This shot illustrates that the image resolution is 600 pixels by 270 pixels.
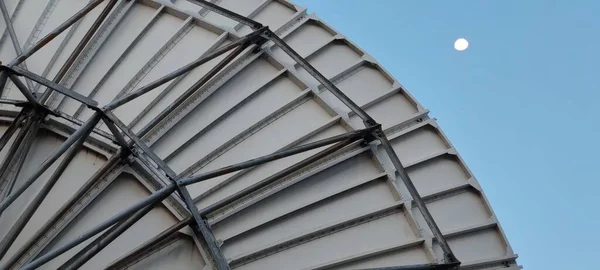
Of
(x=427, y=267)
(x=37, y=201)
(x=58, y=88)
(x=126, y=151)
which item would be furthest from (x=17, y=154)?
(x=427, y=267)

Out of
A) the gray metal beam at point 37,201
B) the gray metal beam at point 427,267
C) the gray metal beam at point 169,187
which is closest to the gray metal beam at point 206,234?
the gray metal beam at point 169,187

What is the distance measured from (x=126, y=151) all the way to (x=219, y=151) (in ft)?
7.17

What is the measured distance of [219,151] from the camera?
41.6ft

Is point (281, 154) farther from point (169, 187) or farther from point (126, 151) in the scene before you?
point (126, 151)

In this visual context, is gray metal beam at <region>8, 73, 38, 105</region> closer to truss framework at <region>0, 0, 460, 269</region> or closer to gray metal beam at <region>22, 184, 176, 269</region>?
truss framework at <region>0, 0, 460, 269</region>

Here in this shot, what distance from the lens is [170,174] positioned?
34.4ft

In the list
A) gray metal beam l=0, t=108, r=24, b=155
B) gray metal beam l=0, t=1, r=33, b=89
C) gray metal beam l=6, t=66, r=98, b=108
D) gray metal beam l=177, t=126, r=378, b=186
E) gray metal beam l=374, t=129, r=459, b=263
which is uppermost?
gray metal beam l=0, t=1, r=33, b=89

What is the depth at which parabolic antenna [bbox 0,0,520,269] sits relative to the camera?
37.7 ft

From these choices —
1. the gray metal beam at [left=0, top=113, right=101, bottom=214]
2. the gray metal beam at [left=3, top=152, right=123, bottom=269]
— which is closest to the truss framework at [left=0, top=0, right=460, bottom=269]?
the gray metal beam at [left=0, top=113, right=101, bottom=214]

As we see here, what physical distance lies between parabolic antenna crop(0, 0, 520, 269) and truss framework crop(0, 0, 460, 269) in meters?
0.04

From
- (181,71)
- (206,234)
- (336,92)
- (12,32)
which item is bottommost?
(206,234)

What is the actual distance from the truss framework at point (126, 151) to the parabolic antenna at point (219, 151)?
4cm

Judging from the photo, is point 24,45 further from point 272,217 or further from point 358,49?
point 358,49

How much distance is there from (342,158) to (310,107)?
166 cm
